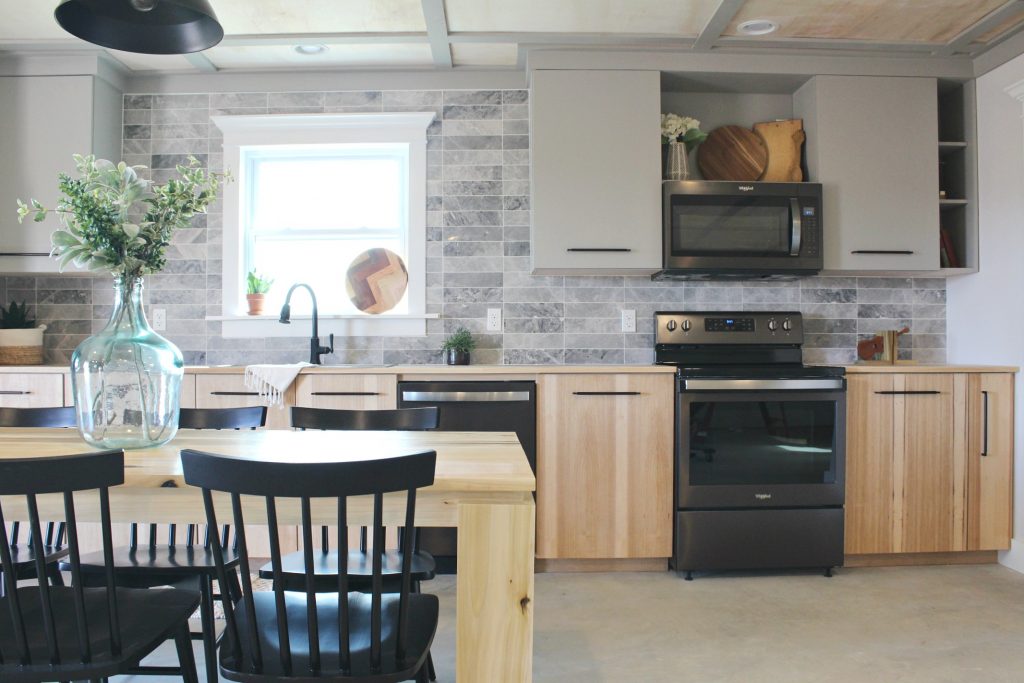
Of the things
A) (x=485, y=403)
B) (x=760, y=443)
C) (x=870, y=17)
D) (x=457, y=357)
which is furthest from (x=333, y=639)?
(x=870, y=17)

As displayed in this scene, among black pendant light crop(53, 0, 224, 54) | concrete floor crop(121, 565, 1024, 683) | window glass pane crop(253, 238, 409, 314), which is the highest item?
black pendant light crop(53, 0, 224, 54)

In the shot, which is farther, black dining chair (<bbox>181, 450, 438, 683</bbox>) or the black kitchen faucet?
the black kitchen faucet

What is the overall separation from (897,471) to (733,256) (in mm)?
1194

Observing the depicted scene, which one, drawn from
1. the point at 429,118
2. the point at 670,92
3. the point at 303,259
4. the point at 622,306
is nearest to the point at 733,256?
the point at 622,306

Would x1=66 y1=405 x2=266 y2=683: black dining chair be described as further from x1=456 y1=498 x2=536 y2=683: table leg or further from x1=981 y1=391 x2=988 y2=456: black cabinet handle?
x1=981 y1=391 x2=988 y2=456: black cabinet handle

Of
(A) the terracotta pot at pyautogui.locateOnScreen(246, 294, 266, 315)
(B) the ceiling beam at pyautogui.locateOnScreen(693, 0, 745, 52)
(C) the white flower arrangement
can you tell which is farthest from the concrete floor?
(B) the ceiling beam at pyautogui.locateOnScreen(693, 0, 745, 52)

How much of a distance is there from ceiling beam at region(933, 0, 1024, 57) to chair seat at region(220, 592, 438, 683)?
10.6 feet

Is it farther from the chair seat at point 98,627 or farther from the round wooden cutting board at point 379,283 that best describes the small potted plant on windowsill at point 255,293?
the chair seat at point 98,627

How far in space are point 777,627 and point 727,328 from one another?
4.67ft

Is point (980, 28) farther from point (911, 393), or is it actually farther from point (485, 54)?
point (485, 54)

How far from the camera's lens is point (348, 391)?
301 centimetres

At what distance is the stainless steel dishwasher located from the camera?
2992mm

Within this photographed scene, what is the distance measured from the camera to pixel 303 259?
3.66m

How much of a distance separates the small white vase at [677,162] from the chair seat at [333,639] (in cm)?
247
